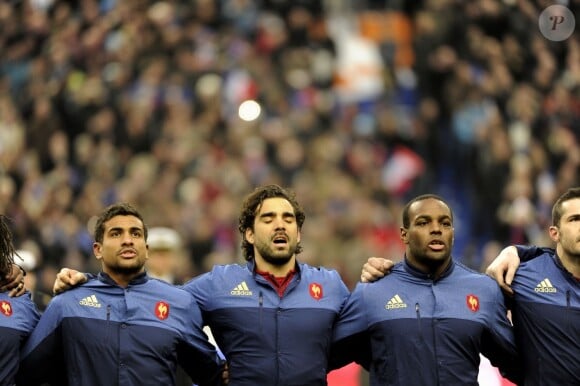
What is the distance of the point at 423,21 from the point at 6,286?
8.77 metres

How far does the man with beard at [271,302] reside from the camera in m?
6.66

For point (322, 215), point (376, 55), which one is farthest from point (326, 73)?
point (322, 215)

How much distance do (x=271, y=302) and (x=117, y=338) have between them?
2.65 ft

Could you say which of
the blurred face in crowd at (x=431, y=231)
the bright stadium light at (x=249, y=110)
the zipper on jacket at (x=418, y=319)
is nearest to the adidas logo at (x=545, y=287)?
the blurred face in crowd at (x=431, y=231)

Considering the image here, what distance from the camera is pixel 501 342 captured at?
6816 mm

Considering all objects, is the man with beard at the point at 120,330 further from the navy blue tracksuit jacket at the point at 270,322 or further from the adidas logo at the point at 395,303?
the adidas logo at the point at 395,303

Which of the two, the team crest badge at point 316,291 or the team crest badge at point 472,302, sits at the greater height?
the team crest badge at point 316,291

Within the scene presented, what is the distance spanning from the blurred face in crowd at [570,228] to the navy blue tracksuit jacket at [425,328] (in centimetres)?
42

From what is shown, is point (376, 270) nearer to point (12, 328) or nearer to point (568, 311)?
point (568, 311)

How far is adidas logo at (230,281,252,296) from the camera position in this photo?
684 cm

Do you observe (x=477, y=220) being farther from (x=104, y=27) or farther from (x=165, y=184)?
(x=104, y=27)

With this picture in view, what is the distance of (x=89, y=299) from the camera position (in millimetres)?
6723

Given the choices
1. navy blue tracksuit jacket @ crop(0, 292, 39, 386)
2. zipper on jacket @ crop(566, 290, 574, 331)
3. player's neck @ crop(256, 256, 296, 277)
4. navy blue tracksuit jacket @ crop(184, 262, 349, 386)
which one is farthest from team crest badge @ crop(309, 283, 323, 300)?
navy blue tracksuit jacket @ crop(0, 292, 39, 386)

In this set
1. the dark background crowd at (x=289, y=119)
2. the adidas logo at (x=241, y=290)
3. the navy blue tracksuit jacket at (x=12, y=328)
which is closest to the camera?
the navy blue tracksuit jacket at (x=12, y=328)
